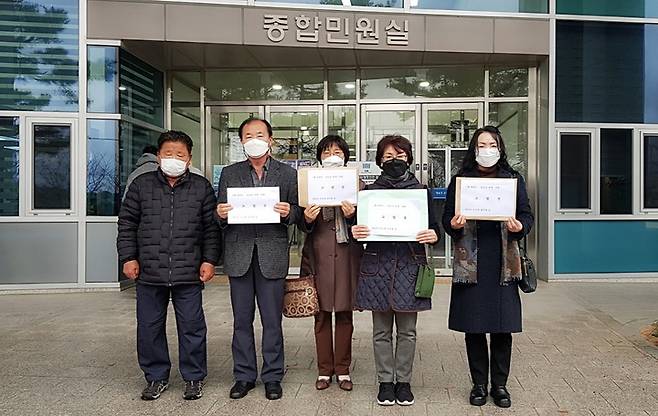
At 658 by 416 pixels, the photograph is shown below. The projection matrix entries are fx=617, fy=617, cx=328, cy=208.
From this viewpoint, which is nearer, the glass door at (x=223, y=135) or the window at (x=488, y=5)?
the window at (x=488, y=5)

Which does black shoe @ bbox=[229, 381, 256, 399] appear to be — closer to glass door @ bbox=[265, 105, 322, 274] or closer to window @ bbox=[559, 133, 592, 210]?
glass door @ bbox=[265, 105, 322, 274]

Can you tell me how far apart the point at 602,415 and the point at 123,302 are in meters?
6.05

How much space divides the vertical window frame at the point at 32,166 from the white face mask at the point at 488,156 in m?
6.53

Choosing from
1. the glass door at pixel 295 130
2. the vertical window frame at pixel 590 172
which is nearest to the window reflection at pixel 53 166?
the glass door at pixel 295 130

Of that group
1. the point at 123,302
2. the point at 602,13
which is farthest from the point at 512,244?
the point at 602,13

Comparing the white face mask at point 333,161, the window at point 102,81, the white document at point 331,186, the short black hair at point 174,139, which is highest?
the window at point 102,81

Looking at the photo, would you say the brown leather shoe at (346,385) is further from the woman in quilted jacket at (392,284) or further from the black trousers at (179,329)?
the black trousers at (179,329)

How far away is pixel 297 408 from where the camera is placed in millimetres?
4219

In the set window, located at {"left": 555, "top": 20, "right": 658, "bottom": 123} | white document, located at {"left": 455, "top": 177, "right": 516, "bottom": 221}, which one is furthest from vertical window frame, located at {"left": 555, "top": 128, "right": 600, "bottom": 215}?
white document, located at {"left": 455, "top": 177, "right": 516, "bottom": 221}

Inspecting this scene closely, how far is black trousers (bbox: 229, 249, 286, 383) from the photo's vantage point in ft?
14.8

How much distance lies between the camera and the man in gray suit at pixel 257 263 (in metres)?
4.45

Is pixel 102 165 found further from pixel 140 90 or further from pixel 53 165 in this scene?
pixel 140 90

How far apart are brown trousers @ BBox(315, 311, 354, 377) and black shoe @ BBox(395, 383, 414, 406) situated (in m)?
0.48

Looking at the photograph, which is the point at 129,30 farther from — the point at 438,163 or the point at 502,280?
the point at 502,280
